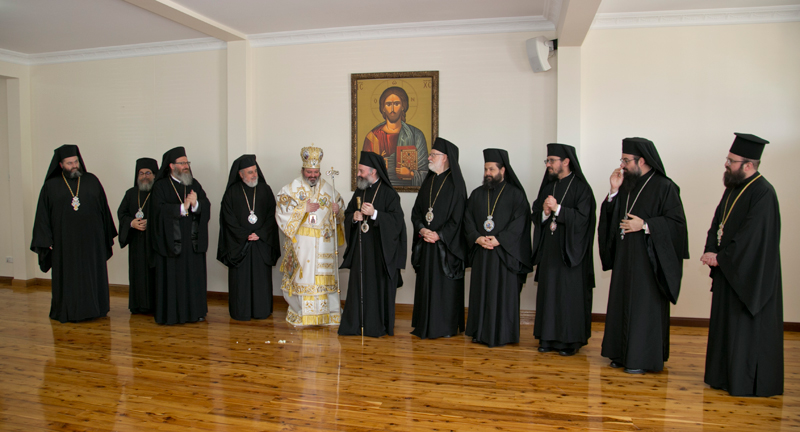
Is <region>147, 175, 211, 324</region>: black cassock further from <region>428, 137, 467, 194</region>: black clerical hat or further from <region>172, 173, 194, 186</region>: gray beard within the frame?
<region>428, 137, 467, 194</region>: black clerical hat

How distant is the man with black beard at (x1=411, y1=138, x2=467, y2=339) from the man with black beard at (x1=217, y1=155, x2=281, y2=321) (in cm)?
185

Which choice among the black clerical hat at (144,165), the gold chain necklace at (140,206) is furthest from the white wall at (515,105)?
the gold chain necklace at (140,206)

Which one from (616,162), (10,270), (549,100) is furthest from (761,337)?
(10,270)

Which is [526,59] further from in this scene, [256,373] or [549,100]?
[256,373]

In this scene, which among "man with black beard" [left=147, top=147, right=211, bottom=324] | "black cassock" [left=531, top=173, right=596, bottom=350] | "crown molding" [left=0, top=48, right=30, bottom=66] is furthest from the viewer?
"crown molding" [left=0, top=48, right=30, bottom=66]

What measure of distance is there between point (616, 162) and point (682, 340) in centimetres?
199

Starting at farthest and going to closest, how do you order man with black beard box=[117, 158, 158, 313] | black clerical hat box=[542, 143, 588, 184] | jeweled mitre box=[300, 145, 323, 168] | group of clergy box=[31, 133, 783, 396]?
man with black beard box=[117, 158, 158, 313], jeweled mitre box=[300, 145, 323, 168], black clerical hat box=[542, 143, 588, 184], group of clergy box=[31, 133, 783, 396]

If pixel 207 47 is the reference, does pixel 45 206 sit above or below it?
below

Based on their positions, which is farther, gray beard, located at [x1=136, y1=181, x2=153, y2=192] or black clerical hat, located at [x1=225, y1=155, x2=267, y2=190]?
gray beard, located at [x1=136, y1=181, x2=153, y2=192]

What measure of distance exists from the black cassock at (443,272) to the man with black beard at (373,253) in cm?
27

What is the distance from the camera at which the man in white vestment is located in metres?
5.70

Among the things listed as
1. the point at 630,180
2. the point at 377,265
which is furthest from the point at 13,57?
the point at 630,180

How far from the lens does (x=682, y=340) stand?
5.23 meters

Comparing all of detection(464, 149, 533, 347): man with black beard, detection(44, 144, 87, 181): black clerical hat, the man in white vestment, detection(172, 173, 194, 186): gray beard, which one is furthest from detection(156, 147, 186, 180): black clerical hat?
detection(464, 149, 533, 347): man with black beard
